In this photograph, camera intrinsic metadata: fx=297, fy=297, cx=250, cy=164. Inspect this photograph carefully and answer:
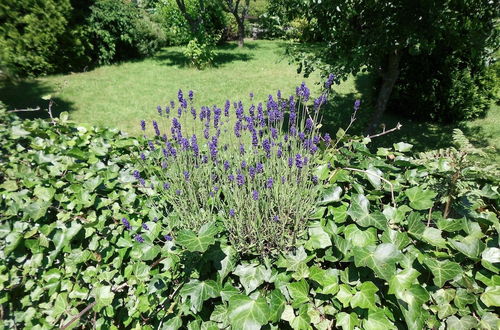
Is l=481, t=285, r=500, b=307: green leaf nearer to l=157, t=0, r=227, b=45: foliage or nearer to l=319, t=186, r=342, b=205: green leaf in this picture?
l=319, t=186, r=342, b=205: green leaf

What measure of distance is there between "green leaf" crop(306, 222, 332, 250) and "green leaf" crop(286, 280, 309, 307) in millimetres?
181

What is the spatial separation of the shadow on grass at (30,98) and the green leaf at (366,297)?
25.3 ft

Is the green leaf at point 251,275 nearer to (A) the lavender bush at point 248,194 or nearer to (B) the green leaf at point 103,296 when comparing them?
(A) the lavender bush at point 248,194

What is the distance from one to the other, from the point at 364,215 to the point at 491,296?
0.59 meters

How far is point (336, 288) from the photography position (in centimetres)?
136

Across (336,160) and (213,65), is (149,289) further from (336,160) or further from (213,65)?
(213,65)

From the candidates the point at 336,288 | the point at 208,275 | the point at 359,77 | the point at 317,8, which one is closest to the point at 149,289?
the point at 208,275

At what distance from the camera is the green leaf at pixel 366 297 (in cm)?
128

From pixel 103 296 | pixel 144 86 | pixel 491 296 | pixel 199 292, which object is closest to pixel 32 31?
pixel 144 86

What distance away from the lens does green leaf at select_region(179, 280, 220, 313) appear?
1370mm

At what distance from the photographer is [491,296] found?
1261mm

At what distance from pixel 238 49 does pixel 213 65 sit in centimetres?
487

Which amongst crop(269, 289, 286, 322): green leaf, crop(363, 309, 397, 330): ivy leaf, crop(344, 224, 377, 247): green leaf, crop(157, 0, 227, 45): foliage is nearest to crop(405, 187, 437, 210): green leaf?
crop(344, 224, 377, 247): green leaf

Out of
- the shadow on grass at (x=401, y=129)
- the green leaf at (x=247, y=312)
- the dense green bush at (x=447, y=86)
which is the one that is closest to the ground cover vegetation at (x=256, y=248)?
the green leaf at (x=247, y=312)
